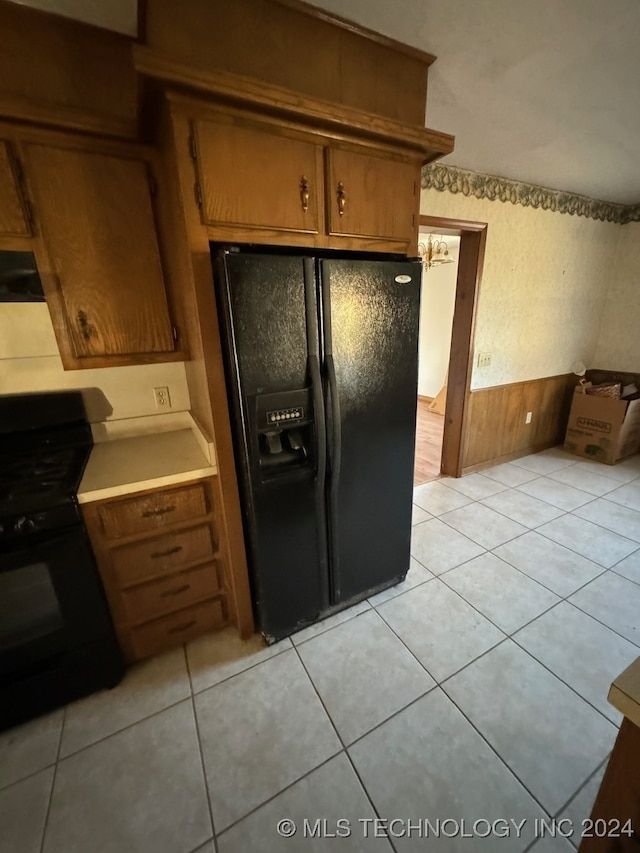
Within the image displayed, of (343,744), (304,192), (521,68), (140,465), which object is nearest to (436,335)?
(521,68)

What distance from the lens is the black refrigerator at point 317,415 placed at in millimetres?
1211

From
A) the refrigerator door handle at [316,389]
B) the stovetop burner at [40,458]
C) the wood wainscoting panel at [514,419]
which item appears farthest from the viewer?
the wood wainscoting panel at [514,419]

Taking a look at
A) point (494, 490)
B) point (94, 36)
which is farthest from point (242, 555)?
point (494, 490)

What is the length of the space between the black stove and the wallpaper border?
2766mm

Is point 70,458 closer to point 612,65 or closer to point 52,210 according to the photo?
point 52,210

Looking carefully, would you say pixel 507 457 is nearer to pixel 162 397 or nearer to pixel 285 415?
pixel 285 415

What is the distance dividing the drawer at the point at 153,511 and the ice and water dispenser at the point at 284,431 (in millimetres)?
336

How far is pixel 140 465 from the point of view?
1.43m

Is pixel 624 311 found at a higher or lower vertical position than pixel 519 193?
lower

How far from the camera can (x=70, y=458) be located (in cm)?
151

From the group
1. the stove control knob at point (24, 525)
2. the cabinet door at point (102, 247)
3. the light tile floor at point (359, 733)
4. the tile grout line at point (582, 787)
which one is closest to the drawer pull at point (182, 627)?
the light tile floor at point (359, 733)

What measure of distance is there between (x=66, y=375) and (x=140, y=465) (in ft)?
2.00

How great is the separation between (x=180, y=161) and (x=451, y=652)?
2227 mm

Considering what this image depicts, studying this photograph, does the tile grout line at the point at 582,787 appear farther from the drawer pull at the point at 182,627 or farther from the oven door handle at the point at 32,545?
the oven door handle at the point at 32,545
